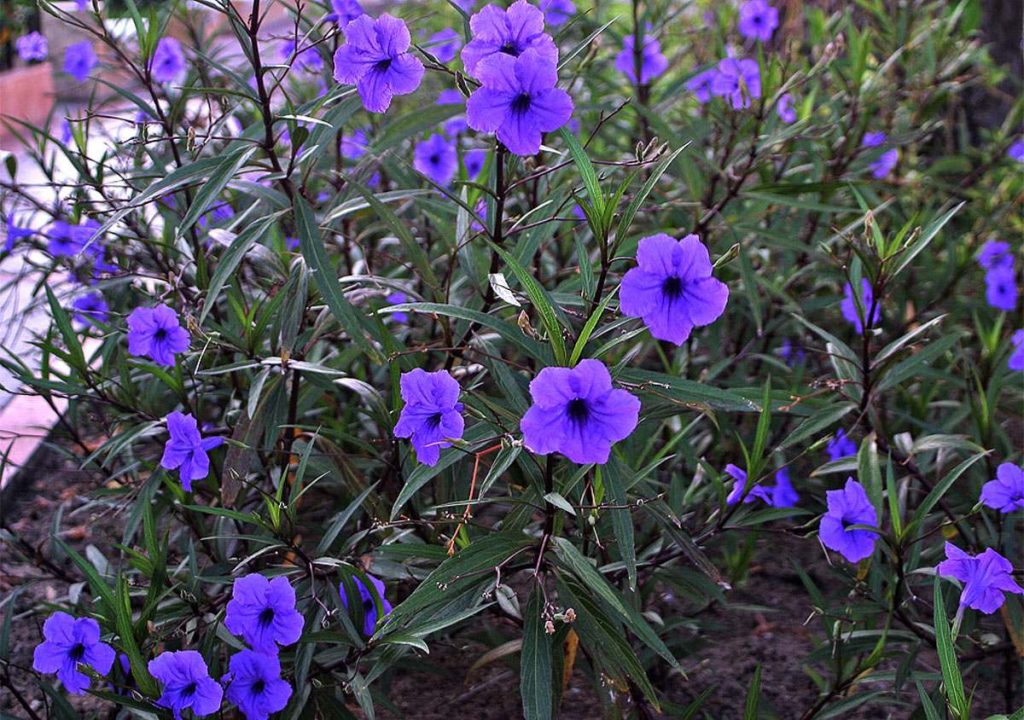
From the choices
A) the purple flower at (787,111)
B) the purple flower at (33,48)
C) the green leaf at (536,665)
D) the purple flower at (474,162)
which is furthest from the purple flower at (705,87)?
the purple flower at (33,48)

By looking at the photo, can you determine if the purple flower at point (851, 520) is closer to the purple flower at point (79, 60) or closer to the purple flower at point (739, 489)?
the purple flower at point (739, 489)

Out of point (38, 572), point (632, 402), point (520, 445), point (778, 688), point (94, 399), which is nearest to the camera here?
point (632, 402)

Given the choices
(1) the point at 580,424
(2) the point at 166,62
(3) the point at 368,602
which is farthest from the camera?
(2) the point at 166,62

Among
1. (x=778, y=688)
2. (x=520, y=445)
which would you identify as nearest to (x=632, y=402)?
(x=520, y=445)

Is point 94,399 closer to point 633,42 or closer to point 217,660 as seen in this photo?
point 217,660

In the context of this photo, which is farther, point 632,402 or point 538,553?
point 538,553

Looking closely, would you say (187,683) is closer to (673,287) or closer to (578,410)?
(578,410)

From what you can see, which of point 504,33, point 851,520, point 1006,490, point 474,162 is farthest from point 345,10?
point 1006,490
